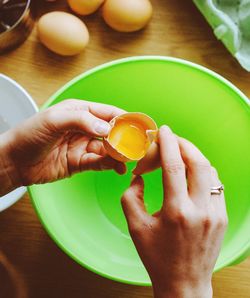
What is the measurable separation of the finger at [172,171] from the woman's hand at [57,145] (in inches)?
4.1

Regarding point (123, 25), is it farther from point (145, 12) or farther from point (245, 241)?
point (245, 241)

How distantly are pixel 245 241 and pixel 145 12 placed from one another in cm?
51

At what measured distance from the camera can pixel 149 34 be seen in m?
1.01

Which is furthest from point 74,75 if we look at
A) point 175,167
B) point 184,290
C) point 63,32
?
point 184,290

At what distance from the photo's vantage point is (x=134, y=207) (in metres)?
0.71

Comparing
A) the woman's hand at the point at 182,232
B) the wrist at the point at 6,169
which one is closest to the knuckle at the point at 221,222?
the woman's hand at the point at 182,232

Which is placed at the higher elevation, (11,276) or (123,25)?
(123,25)

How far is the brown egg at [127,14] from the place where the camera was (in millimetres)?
941

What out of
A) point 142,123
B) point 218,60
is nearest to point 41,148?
point 142,123

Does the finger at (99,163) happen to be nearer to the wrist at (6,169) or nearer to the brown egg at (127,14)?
the wrist at (6,169)

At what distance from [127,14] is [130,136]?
0.33 metres

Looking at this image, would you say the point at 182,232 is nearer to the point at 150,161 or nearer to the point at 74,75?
the point at 150,161

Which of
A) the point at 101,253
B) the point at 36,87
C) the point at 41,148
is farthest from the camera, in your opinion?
the point at 36,87

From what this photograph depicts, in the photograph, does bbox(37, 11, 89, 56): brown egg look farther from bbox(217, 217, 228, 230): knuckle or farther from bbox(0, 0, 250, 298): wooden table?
bbox(217, 217, 228, 230): knuckle
